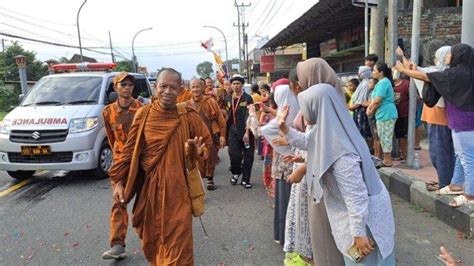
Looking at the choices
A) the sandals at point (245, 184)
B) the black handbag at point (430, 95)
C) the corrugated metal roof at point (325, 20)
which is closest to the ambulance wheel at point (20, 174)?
the sandals at point (245, 184)

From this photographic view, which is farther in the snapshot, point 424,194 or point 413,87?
point 413,87

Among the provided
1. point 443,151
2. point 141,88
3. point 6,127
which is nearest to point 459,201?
point 443,151

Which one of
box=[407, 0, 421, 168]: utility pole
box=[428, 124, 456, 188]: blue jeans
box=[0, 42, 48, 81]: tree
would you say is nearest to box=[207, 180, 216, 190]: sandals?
box=[407, 0, 421, 168]: utility pole

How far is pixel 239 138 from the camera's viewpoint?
7.30m

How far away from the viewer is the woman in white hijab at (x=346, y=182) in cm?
218

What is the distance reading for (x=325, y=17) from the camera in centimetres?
1440

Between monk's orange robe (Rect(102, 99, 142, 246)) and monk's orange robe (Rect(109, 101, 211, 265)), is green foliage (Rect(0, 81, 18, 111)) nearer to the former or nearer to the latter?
monk's orange robe (Rect(102, 99, 142, 246))

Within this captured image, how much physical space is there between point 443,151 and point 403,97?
8.01 ft

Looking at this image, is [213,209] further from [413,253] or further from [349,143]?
[349,143]

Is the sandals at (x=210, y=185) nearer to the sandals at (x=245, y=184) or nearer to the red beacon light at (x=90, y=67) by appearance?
the sandals at (x=245, y=184)

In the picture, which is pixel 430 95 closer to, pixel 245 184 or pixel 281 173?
pixel 281 173

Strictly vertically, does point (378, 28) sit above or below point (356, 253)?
above

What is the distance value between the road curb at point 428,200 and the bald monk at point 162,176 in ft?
9.84

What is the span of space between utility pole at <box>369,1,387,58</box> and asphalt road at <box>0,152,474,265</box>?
3.81m
